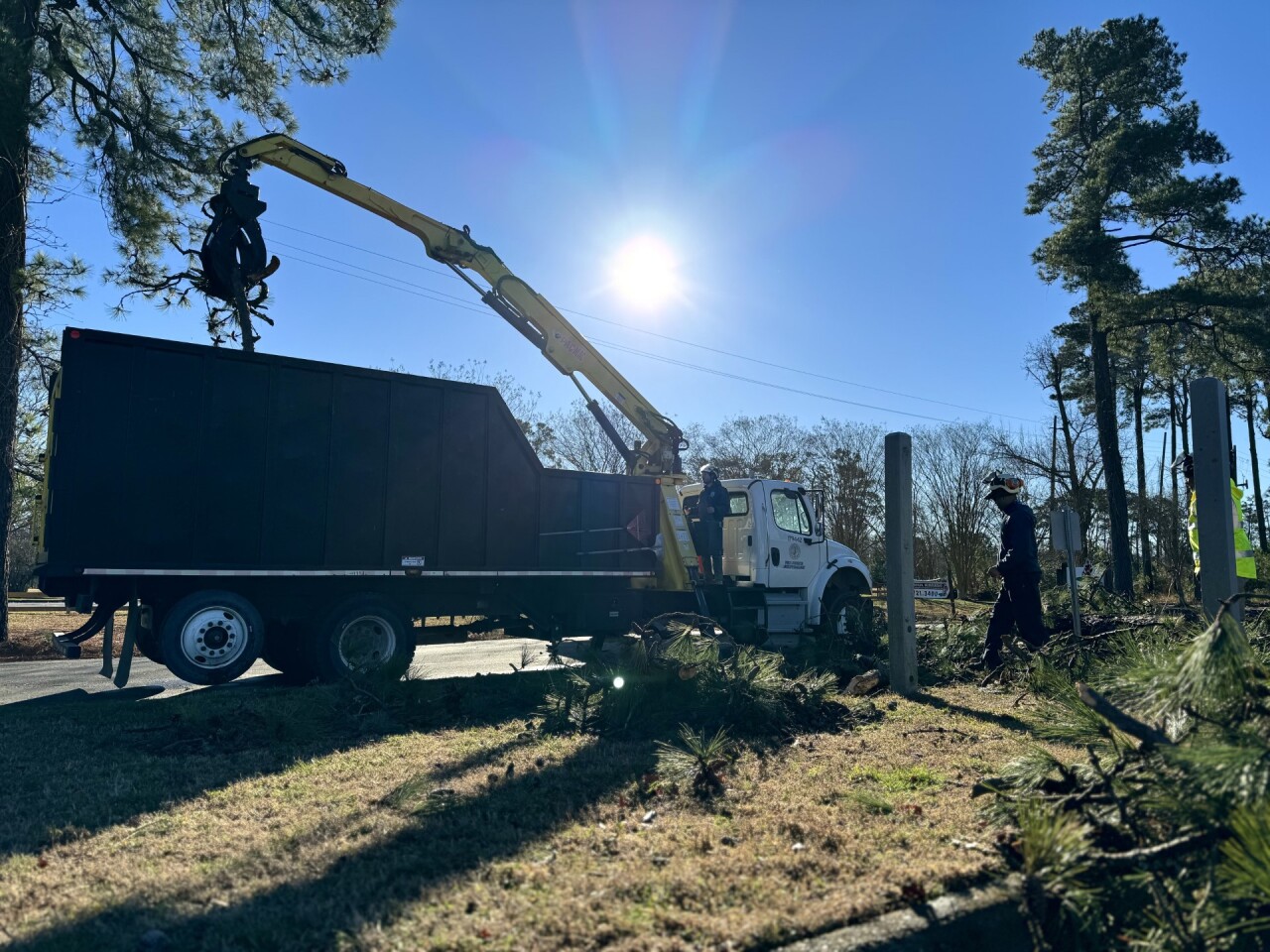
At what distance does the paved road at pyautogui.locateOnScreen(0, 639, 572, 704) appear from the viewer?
325 inches

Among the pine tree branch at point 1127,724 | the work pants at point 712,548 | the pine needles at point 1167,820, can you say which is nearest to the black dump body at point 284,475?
the work pants at point 712,548

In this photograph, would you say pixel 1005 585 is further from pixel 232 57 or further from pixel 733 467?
pixel 733 467

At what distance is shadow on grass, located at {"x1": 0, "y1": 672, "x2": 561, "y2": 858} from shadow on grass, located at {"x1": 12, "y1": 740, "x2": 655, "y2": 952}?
1.15 metres

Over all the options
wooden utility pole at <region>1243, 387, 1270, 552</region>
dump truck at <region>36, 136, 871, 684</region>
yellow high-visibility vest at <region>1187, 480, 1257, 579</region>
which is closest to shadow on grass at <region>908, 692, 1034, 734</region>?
yellow high-visibility vest at <region>1187, 480, 1257, 579</region>

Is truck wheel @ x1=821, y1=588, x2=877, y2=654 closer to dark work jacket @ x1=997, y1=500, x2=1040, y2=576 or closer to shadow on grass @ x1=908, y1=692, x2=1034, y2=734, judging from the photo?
dark work jacket @ x1=997, y1=500, x2=1040, y2=576

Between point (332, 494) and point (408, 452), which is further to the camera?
point (408, 452)

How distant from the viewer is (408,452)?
948cm

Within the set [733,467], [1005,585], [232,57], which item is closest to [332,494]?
[1005,585]

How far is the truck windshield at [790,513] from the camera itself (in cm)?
1190

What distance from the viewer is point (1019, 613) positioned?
24.7 feet

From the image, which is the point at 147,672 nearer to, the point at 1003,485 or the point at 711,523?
the point at 711,523

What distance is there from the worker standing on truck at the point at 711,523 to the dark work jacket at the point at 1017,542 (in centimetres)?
411

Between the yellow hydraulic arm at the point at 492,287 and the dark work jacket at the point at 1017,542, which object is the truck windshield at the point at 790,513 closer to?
the yellow hydraulic arm at the point at 492,287

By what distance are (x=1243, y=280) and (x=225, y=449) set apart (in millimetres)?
20661
